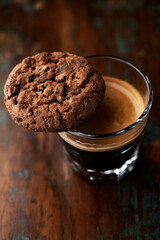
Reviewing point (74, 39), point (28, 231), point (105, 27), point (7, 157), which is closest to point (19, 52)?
point (74, 39)

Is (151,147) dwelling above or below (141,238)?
above

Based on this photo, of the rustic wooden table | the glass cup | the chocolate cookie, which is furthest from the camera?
the rustic wooden table

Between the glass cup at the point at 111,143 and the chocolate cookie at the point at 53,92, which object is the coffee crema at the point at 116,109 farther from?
the chocolate cookie at the point at 53,92

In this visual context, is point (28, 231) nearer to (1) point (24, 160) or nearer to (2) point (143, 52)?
(1) point (24, 160)

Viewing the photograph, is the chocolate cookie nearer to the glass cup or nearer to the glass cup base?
the glass cup

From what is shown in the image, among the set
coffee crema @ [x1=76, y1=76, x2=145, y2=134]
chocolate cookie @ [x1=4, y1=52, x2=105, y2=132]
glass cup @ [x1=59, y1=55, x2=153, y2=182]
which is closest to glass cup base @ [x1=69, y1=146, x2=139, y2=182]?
glass cup @ [x1=59, y1=55, x2=153, y2=182]

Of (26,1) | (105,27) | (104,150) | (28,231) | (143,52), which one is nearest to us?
(104,150)

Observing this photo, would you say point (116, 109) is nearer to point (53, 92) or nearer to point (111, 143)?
point (111, 143)
